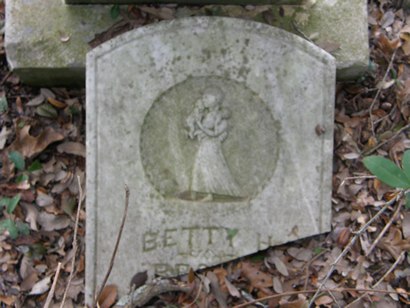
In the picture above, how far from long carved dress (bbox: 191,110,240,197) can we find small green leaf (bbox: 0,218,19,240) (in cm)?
91

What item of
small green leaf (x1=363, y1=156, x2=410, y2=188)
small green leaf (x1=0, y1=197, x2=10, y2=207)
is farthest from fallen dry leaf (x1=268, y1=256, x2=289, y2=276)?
small green leaf (x1=0, y1=197, x2=10, y2=207)

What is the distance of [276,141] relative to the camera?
2666mm

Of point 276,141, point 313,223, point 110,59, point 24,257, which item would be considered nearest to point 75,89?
point 110,59

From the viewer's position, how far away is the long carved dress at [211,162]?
2.62 meters

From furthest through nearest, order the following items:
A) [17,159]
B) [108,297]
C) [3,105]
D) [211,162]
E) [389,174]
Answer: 1. [3,105]
2. [17,159]
3. [211,162]
4. [108,297]
5. [389,174]

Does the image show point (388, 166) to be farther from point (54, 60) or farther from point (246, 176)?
point (54, 60)

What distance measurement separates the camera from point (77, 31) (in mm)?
2910

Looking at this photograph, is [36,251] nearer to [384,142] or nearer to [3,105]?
[3,105]

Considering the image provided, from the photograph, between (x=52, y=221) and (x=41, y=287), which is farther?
(x=52, y=221)

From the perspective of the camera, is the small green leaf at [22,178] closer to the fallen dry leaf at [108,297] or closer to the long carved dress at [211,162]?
the fallen dry leaf at [108,297]

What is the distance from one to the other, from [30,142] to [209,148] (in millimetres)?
964

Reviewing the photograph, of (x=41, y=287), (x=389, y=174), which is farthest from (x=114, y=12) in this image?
(x=389, y=174)

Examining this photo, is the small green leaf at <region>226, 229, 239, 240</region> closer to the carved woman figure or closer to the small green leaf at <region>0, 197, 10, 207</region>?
the carved woman figure

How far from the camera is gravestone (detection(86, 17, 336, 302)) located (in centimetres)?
256
